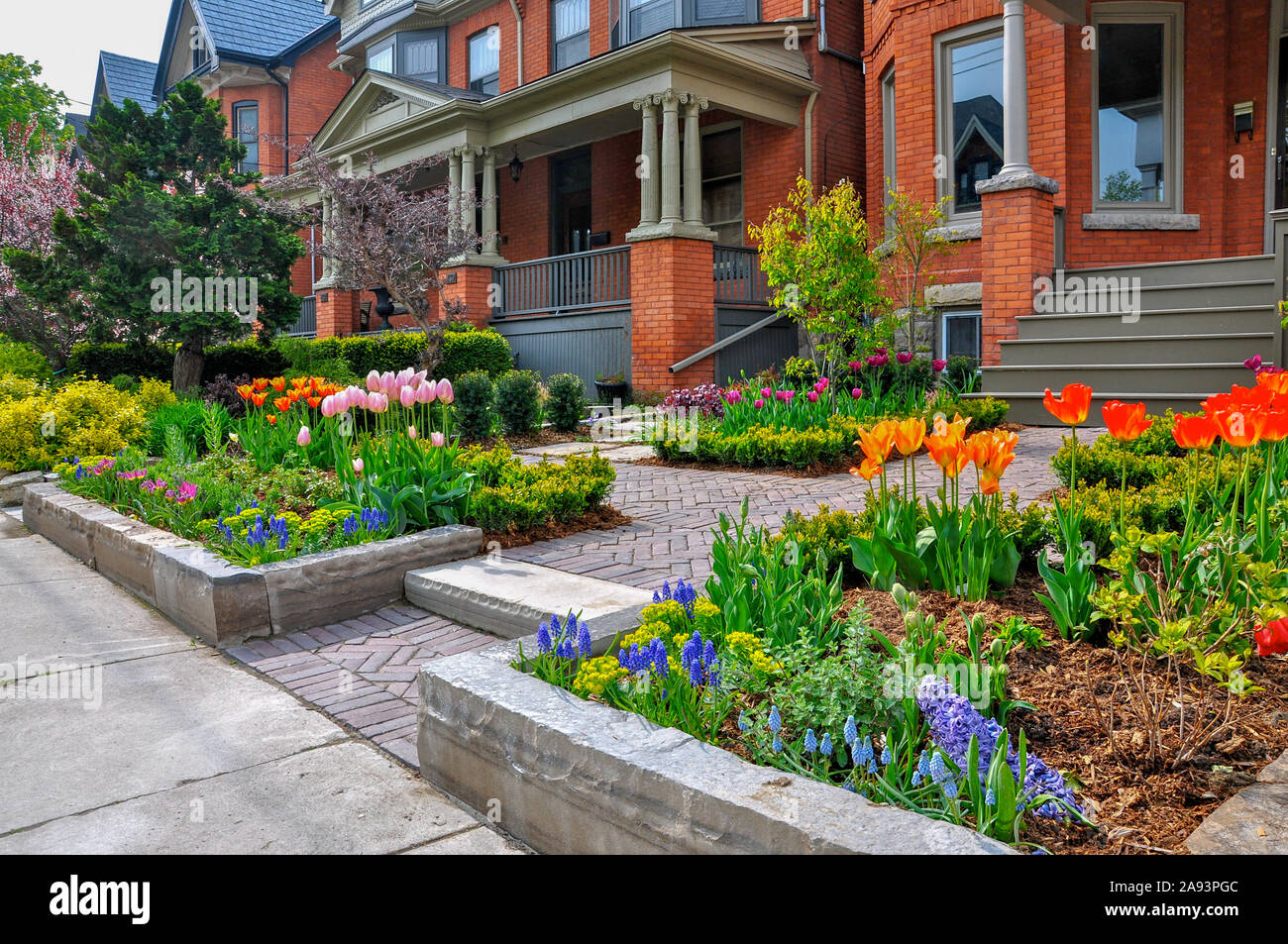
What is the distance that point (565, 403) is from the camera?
11.8 m

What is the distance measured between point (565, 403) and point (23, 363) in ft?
27.6

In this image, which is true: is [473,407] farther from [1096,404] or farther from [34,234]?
[34,234]

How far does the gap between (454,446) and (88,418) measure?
17.5 ft

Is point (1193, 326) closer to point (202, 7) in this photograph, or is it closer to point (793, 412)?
Result: point (793, 412)

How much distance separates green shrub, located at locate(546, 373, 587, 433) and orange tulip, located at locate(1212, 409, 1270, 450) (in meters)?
9.49

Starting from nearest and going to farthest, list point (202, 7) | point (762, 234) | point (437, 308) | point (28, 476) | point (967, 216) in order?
point (28, 476), point (762, 234), point (967, 216), point (437, 308), point (202, 7)

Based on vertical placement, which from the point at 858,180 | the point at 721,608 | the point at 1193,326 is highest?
the point at 858,180

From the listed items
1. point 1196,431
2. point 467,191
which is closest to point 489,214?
point 467,191

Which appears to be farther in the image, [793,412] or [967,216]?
[967,216]

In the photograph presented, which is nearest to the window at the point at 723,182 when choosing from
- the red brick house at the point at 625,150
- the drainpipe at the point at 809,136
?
the red brick house at the point at 625,150

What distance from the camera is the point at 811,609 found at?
3111 mm

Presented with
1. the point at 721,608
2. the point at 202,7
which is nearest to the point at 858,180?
the point at 721,608
